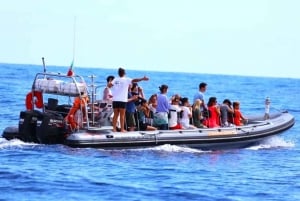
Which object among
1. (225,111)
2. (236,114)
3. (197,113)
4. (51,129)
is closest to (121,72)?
(51,129)

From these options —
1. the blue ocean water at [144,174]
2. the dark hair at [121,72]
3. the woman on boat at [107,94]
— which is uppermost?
the dark hair at [121,72]

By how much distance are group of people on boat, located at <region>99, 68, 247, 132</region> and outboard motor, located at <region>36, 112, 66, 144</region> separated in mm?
1004

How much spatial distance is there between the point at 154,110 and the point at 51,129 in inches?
88.1

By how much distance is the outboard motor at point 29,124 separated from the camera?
54.4 feet

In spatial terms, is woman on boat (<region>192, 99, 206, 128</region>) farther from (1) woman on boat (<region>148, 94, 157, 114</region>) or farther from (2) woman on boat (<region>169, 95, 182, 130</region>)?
(1) woman on boat (<region>148, 94, 157, 114</region>)

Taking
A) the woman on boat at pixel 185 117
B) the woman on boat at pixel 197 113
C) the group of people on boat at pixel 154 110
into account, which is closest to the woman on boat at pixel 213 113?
the group of people on boat at pixel 154 110

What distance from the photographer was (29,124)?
16641 mm

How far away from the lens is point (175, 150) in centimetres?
1709

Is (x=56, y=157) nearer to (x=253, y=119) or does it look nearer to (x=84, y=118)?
Answer: (x=84, y=118)

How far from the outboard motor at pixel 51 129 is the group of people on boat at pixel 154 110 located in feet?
3.29

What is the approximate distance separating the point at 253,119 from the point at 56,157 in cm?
696

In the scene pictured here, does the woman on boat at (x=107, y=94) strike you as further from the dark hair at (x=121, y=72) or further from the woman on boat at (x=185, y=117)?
the woman on boat at (x=185, y=117)

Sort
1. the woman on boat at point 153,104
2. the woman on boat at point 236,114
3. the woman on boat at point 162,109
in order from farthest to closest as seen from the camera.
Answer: the woman on boat at point 236,114 < the woman on boat at point 153,104 < the woman on boat at point 162,109

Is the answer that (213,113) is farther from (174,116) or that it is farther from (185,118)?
(174,116)
